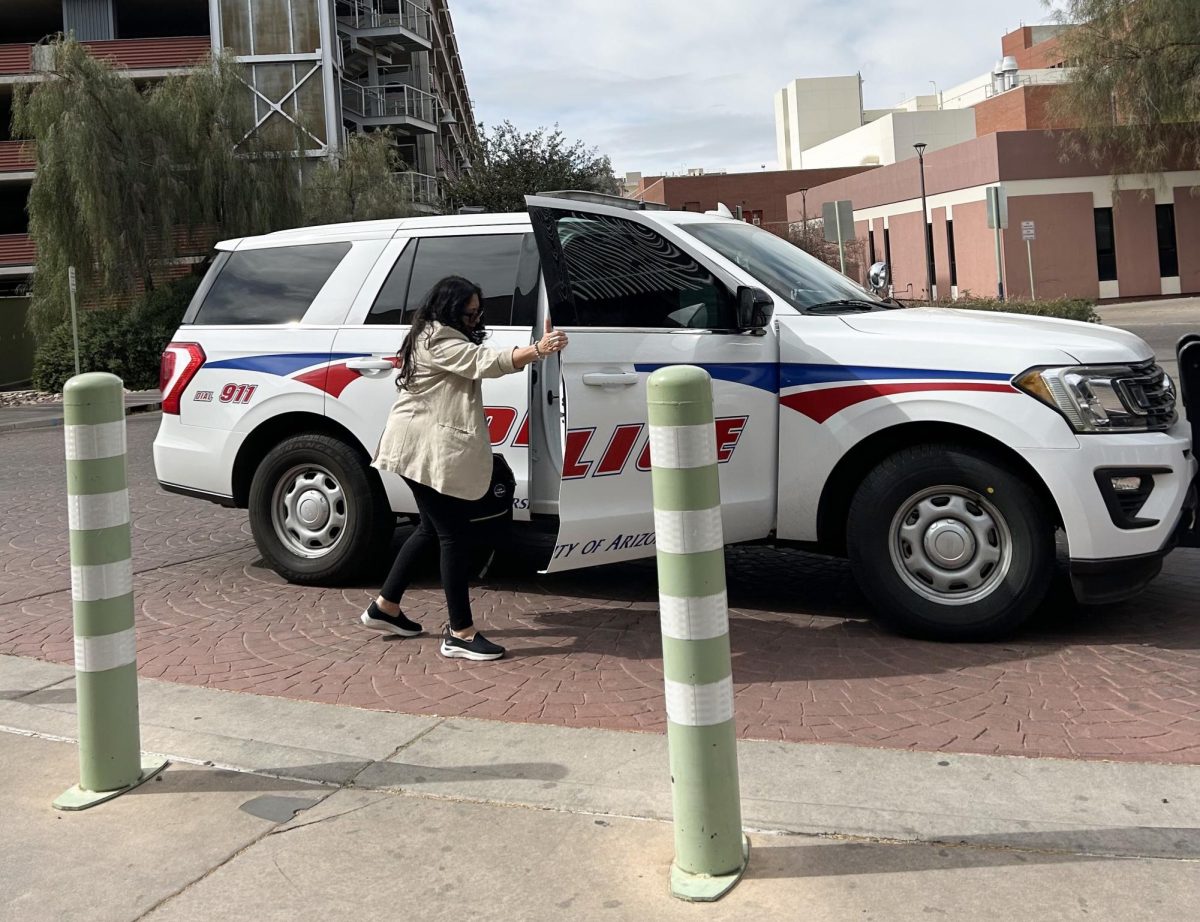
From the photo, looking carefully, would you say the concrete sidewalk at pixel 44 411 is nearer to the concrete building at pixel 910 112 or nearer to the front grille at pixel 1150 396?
the front grille at pixel 1150 396

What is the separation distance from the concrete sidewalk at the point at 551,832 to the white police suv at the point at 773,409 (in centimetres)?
139

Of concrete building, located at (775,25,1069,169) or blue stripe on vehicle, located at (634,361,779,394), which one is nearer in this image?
blue stripe on vehicle, located at (634,361,779,394)

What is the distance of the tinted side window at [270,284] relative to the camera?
22.3 feet

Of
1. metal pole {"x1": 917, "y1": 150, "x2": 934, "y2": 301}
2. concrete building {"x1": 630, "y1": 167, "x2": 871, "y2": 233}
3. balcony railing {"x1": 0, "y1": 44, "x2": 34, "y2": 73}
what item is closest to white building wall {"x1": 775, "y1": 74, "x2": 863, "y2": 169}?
concrete building {"x1": 630, "y1": 167, "x2": 871, "y2": 233}

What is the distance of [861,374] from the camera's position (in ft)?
17.6

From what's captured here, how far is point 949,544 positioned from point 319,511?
3.35 metres

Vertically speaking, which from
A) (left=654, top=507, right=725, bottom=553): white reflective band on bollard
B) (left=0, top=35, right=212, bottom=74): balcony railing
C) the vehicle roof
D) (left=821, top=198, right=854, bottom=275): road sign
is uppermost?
(left=0, top=35, right=212, bottom=74): balcony railing

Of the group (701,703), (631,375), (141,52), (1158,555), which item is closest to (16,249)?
(141,52)

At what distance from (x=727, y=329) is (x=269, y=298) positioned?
275cm

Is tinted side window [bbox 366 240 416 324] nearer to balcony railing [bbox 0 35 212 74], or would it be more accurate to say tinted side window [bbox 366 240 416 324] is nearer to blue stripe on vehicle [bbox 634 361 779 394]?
blue stripe on vehicle [bbox 634 361 779 394]

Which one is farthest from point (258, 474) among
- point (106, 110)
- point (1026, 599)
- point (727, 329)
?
point (106, 110)

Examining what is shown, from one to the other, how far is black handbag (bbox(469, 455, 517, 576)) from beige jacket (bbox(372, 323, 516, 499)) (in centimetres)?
17

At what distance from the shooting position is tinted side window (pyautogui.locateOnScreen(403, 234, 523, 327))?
6328 mm

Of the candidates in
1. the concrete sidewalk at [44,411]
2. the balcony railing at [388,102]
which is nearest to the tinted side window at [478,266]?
the concrete sidewalk at [44,411]
